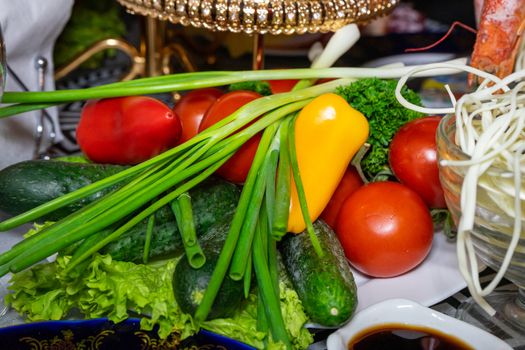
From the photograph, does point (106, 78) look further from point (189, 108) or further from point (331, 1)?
point (331, 1)

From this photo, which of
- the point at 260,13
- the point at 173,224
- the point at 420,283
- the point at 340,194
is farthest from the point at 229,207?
the point at 260,13

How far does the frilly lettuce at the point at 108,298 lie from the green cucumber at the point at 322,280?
2 cm

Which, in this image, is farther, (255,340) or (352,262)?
(352,262)

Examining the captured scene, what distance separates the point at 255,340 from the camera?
2.63 feet

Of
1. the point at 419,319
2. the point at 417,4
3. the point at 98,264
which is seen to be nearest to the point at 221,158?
the point at 98,264

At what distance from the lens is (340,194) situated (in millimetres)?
1106

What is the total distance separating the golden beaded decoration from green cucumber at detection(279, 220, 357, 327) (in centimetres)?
48

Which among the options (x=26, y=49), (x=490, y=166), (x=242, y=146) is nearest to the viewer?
(x=490, y=166)

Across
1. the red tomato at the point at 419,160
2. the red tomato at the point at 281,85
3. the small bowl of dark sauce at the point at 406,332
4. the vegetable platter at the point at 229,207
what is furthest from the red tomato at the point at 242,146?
the small bowl of dark sauce at the point at 406,332

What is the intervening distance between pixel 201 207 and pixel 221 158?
3.2 inches

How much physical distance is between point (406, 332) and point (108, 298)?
38cm

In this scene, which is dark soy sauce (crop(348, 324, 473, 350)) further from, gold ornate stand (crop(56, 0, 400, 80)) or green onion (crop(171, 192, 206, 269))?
gold ornate stand (crop(56, 0, 400, 80))

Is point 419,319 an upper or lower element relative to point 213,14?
lower

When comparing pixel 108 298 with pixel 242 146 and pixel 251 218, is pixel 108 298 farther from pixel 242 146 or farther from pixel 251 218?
pixel 242 146
